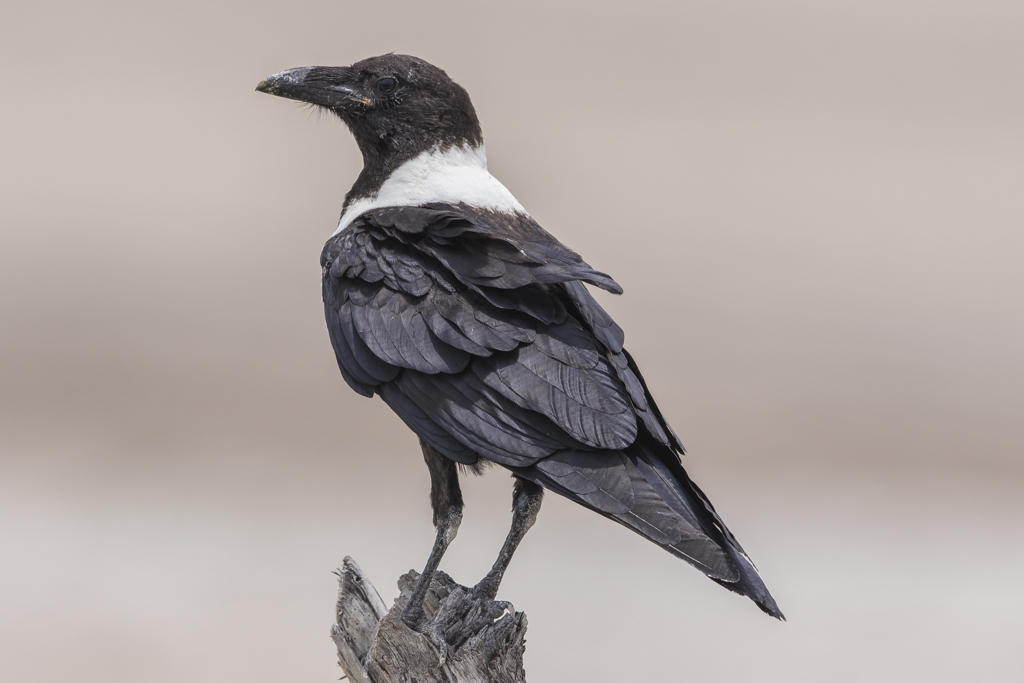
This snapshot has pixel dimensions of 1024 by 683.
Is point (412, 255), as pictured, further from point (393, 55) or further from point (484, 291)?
point (393, 55)

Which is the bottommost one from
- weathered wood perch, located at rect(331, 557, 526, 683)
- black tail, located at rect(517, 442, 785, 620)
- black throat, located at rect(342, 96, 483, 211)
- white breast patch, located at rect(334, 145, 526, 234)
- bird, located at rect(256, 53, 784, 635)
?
weathered wood perch, located at rect(331, 557, 526, 683)

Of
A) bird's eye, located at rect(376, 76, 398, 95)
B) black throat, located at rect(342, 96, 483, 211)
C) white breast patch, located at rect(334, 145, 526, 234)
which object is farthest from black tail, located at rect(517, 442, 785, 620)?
bird's eye, located at rect(376, 76, 398, 95)

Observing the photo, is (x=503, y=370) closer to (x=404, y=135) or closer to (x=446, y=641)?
(x=446, y=641)

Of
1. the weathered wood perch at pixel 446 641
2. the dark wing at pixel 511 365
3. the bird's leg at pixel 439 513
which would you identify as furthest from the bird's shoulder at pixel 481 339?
the weathered wood perch at pixel 446 641

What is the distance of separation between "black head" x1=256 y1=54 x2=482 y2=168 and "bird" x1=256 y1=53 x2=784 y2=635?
0.28m

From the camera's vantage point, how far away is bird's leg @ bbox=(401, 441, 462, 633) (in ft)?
15.6

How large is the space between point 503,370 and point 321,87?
1857 mm

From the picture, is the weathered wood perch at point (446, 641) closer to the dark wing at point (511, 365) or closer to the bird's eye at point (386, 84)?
the dark wing at point (511, 365)

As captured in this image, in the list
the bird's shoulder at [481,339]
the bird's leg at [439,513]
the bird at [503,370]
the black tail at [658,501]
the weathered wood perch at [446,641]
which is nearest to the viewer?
the black tail at [658,501]

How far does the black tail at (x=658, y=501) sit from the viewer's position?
3922mm

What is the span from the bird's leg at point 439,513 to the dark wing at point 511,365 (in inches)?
13.9

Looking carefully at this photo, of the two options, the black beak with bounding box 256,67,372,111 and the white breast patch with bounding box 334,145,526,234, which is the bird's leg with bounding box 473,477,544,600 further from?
the black beak with bounding box 256,67,372,111

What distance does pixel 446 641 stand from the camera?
4531 millimetres

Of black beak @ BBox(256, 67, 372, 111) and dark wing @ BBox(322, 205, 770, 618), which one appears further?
black beak @ BBox(256, 67, 372, 111)
